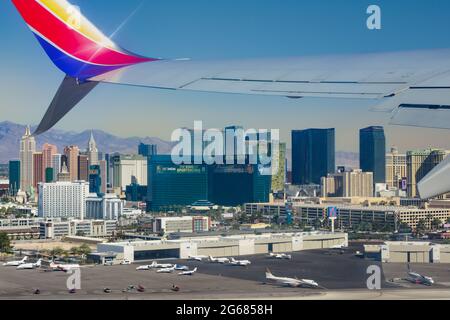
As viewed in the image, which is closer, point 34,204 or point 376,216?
point 376,216

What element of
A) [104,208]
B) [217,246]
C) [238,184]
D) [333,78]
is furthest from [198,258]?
[238,184]

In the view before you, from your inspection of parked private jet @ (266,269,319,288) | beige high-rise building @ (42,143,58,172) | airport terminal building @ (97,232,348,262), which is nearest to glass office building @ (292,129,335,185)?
airport terminal building @ (97,232,348,262)

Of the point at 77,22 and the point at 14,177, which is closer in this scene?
the point at 77,22

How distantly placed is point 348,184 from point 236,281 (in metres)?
12.9

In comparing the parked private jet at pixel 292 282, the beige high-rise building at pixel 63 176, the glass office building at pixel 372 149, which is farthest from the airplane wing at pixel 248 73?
the beige high-rise building at pixel 63 176

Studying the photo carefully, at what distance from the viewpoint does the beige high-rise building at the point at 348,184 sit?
20.9 meters

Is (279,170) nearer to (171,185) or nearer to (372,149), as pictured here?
(171,185)

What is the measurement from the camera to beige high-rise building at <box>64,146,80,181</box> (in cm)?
A: 2684

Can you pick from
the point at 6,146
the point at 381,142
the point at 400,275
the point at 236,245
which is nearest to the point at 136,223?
the point at 236,245

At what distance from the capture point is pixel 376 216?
59.1 ft

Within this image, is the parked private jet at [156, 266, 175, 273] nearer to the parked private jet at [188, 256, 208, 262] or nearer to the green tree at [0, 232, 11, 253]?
the parked private jet at [188, 256, 208, 262]

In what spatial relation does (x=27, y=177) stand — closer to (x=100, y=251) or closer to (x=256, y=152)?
(x=256, y=152)

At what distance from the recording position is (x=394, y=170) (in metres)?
18.6

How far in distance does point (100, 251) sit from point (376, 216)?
332 inches
